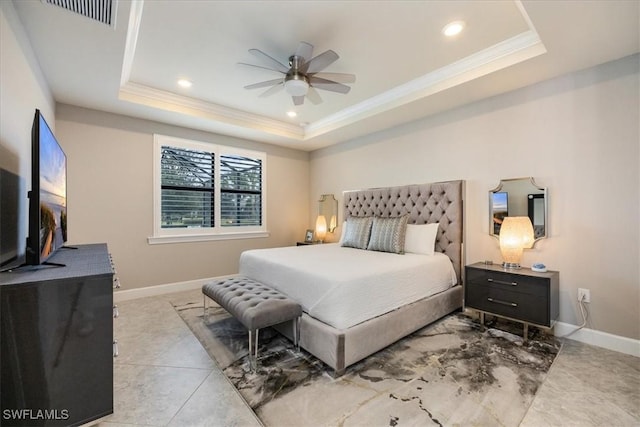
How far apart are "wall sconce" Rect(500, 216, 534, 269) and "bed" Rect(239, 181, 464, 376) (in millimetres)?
589

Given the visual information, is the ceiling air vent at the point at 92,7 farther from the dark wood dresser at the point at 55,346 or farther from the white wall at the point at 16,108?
the dark wood dresser at the point at 55,346

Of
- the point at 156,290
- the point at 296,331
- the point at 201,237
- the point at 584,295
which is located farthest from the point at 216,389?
the point at 584,295

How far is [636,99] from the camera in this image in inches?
93.0

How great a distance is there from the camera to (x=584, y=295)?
2594mm

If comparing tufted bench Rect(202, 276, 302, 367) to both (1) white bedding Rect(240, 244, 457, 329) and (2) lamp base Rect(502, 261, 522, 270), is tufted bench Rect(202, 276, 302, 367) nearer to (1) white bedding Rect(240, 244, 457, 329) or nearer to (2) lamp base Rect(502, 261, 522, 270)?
(1) white bedding Rect(240, 244, 457, 329)

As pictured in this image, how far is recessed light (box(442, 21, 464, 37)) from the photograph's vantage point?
2254 millimetres

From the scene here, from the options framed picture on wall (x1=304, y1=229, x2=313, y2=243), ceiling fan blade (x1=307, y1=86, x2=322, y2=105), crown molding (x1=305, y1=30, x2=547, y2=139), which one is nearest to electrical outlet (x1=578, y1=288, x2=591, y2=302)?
crown molding (x1=305, y1=30, x2=547, y2=139)

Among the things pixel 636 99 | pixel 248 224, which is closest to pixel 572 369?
pixel 636 99

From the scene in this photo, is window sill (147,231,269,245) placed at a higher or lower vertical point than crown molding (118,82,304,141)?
lower

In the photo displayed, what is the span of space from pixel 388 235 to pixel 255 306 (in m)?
1.97

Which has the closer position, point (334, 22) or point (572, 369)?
point (572, 369)

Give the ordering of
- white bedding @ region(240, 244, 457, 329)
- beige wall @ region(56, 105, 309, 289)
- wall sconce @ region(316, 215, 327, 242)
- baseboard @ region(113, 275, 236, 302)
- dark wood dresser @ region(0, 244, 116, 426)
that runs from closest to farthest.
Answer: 1. dark wood dresser @ region(0, 244, 116, 426)
2. white bedding @ region(240, 244, 457, 329)
3. beige wall @ region(56, 105, 309, 289)
4. baseboard @ region(113, 275, 236, 302)
5. wall sconce @ region(316, 215, 327, 242)

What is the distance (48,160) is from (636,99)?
14.8ft

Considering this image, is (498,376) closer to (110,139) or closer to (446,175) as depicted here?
(446,175)
